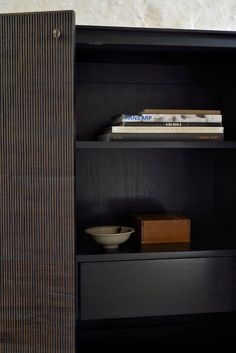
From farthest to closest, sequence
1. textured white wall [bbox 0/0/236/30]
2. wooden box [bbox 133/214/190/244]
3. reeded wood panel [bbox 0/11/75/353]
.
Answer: textured white wall [bbox 0/0/236/30] → wooden box [bbox 133/214/190/244] → reeded wood panel [bbox 0/11/75/353]

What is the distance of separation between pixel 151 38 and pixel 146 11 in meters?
0.39

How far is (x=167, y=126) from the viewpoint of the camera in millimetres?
1331

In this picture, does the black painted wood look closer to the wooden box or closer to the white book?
the white book

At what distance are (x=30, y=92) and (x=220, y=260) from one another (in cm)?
78

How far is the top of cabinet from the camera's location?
Answer: 120 cm

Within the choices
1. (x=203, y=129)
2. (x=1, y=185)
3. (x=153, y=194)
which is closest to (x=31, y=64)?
(x=1, y=185)

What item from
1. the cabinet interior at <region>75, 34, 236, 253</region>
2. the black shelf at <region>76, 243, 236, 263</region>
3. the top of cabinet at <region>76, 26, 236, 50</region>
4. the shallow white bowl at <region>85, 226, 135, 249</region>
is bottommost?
the black shelf at <region>76, 243, 236, 263</region>

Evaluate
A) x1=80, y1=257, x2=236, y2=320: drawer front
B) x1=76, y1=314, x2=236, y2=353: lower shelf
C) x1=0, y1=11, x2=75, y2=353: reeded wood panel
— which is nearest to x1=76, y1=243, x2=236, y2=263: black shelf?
x1=80, y1=257, x2=236, y2=320: drawer front

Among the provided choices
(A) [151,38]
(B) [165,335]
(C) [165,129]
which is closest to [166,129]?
(C) [165,129]

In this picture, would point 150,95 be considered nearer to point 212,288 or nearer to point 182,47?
point 182,47

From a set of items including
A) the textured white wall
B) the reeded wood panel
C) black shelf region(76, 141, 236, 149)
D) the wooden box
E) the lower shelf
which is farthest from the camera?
the lower shelf

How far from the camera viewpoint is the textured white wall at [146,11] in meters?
1.50

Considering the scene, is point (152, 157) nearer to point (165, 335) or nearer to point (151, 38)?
point (151, 38)

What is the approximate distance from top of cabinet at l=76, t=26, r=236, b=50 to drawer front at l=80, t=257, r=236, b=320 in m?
0.66
